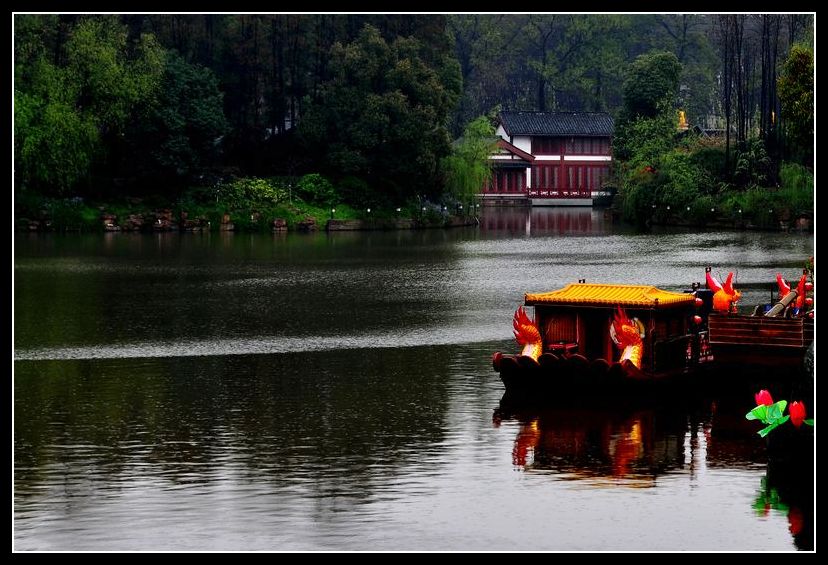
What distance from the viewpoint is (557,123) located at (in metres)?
128

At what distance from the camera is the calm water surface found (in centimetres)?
1972

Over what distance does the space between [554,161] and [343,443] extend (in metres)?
104

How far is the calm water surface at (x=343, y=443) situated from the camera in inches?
776

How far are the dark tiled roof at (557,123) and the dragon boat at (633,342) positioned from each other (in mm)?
99622

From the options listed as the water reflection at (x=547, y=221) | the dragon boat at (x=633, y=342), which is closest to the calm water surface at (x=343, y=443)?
the dragon boat at (x=633, y=342)

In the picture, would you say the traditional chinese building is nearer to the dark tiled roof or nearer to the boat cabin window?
the dark tiled roof

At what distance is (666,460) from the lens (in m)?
23.5

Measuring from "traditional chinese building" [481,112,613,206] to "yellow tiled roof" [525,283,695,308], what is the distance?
9831 centimetres

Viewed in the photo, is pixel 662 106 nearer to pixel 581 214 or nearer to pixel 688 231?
pixel 581 214

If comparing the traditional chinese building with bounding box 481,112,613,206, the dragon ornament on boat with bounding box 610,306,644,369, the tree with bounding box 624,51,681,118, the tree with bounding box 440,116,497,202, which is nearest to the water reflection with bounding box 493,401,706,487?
the dragon ornament on boat with bounding box 610,306,644,369

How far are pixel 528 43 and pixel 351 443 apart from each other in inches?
4885

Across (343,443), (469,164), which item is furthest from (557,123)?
(343,443)

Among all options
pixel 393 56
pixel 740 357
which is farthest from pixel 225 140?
pixel 740 357

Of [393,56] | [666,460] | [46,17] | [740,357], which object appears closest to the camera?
[666,460]
